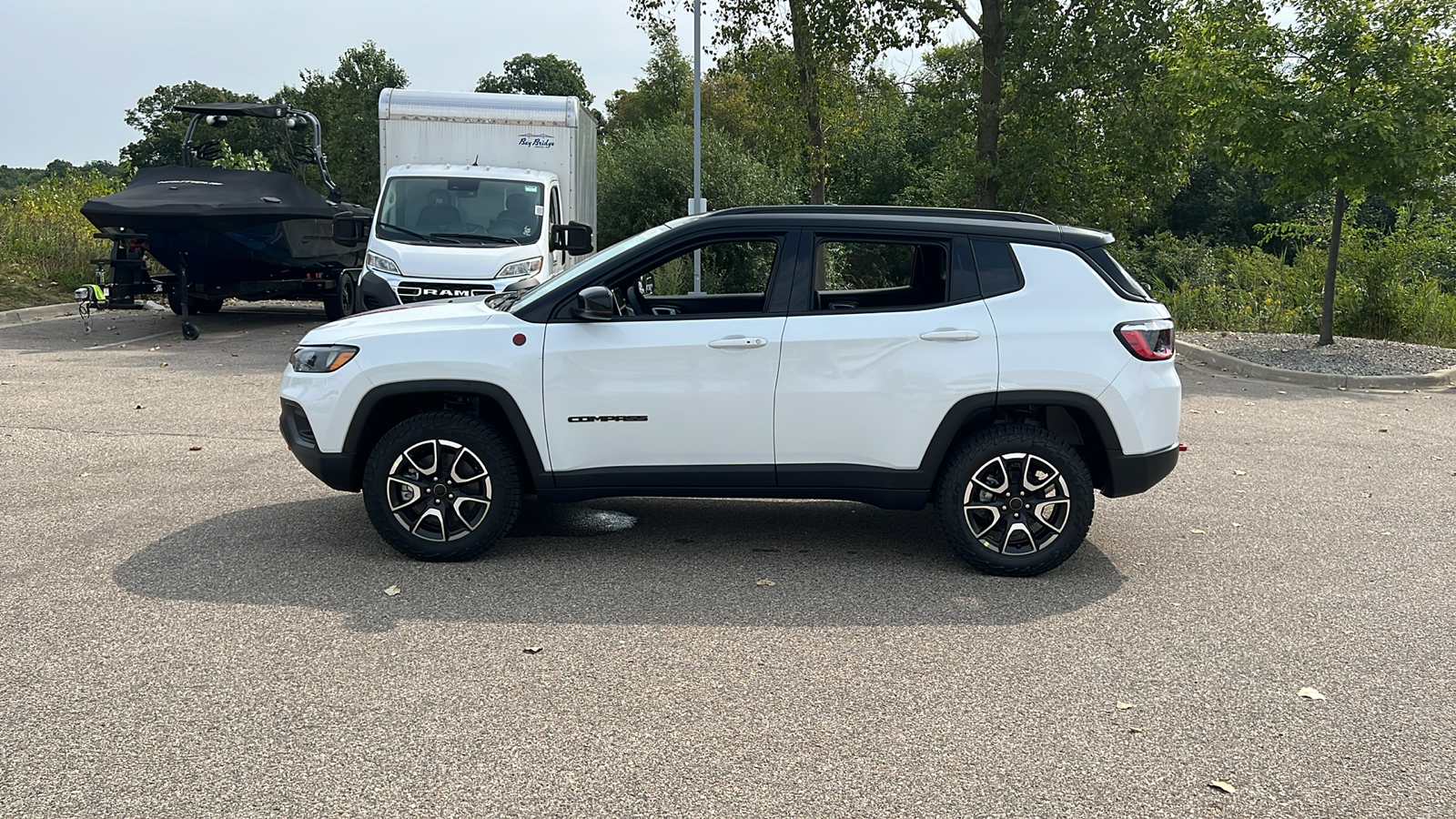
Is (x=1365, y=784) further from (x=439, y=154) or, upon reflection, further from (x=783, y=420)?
(x=439, y=154)

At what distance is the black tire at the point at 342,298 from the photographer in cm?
1692

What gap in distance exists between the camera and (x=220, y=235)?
15.7 m

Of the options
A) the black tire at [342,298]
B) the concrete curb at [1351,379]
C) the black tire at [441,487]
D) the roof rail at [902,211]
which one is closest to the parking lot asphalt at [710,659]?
the black tire at [441,487]

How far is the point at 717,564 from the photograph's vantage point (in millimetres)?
5781

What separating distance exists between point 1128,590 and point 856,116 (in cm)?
1633

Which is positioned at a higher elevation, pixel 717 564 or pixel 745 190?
pixel 745 190

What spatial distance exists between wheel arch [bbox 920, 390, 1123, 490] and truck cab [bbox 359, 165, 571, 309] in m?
7.29

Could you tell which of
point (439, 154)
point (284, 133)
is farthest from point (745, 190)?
point (439, 154)

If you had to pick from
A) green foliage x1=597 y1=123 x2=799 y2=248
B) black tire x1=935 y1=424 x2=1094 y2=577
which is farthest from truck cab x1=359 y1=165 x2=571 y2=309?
green foliage x1=597 y1=123 x2=799 y2=248

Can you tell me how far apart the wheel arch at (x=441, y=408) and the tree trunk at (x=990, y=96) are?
575 inches

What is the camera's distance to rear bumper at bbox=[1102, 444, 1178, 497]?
18.4 ft

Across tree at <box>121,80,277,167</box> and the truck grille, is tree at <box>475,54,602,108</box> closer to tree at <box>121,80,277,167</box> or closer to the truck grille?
tree at <box>121,80,277,167</box>

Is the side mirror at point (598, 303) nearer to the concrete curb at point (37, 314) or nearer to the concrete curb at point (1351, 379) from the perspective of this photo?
the concrete curb at point (1351, 379)

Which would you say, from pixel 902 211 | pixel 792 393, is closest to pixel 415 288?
pixel 902 211
